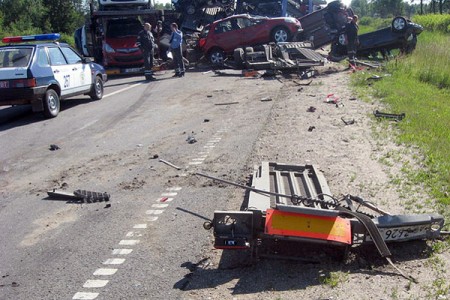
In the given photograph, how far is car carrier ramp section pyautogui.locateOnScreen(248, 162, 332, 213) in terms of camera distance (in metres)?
4.99

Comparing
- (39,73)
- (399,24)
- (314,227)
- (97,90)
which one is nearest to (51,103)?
(39,73)

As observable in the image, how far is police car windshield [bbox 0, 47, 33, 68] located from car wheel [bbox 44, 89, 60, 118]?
855 millimetres

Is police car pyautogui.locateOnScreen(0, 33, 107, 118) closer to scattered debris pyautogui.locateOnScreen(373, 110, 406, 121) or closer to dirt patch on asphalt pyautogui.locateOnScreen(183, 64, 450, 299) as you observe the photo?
dirt patch on asphalt pyautogui.locateOnScreen(183, 64, 450, 299)

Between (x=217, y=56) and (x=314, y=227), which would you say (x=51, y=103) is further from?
(x=217, y=56)

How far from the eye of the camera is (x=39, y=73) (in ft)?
37.9

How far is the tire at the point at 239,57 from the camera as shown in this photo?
63.7ft

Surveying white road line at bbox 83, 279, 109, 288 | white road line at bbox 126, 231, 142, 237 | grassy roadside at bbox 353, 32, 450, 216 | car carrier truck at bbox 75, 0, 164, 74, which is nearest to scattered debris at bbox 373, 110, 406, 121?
grassy roadside at bbox 353, 32, 450, 216

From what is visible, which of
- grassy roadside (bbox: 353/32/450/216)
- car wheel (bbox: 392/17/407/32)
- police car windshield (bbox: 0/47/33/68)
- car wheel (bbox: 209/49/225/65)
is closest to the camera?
grassy roadside (bbox: 353/32/450/216)

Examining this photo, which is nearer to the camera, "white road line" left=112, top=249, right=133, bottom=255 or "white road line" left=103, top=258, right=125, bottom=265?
"white road line" left=103, top=258, right=125, bottom=265

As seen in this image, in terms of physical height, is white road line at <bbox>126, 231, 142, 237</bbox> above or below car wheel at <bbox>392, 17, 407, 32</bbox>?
below

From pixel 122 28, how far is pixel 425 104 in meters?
13.6

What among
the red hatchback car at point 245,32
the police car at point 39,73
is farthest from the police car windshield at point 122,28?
the police car at point 39,73

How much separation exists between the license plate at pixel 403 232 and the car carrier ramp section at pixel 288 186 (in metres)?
0.65

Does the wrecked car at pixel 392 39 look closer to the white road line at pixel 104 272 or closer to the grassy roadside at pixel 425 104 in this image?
the grassy roadside at pixel 425 104
